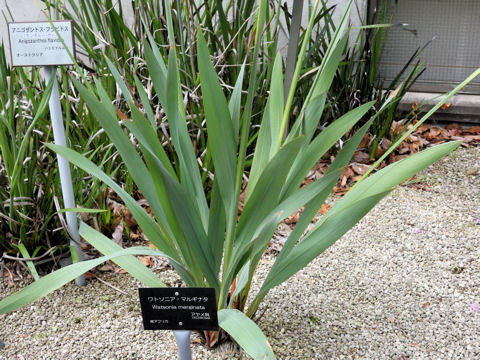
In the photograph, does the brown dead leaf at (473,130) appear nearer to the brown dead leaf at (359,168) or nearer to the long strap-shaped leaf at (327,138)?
the brown dead leaf at (359,168)

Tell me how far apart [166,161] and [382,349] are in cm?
74

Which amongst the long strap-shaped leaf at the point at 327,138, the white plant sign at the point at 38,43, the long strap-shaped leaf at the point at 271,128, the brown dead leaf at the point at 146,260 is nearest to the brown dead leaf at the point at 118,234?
the brown dead leaf at the point at 146,260

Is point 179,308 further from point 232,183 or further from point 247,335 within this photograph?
point 232,183

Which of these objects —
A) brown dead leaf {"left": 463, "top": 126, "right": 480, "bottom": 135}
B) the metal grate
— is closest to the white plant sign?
the metal grate

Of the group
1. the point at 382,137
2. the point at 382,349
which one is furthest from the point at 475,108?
the point at 382,349

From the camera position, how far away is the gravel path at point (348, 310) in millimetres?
1364

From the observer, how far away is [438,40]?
3.01 m

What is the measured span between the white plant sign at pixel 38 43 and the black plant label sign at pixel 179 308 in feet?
2.67

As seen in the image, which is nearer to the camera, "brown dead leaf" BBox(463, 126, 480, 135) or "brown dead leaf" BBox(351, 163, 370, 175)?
"brown dead leaf" BBox(351, 163, 370, 175)

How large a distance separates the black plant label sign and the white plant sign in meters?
0.82

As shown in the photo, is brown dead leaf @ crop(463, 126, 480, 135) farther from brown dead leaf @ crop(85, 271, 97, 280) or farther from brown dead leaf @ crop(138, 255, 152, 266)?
brown dead leaf @ crop(85, 271, 97, 280)

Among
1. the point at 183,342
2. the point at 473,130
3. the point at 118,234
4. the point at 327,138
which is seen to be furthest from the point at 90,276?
the point at 473,130

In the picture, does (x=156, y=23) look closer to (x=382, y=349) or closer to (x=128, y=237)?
(x=128, y=237)

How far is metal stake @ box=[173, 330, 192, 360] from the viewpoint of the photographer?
1.10m
